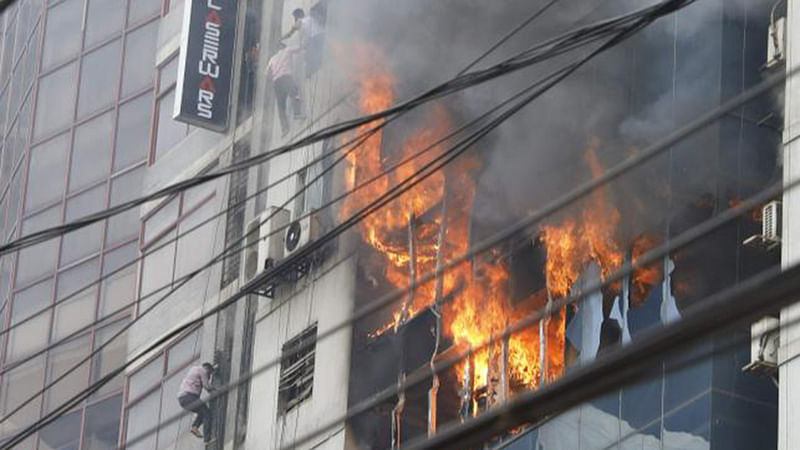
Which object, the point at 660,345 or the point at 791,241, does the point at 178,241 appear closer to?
the point at 791,241

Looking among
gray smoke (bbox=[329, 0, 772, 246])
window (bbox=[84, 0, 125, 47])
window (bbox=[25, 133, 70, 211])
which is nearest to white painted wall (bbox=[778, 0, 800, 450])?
gray smoke (bbox=[329, 0, 772, 246])

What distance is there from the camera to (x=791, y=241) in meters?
18.1

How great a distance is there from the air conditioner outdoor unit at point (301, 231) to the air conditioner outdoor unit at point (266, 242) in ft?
0.64

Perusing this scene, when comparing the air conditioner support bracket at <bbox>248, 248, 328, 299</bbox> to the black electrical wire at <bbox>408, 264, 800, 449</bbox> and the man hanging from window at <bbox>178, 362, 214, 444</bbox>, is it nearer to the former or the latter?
the man hanging from window at <bbox>178, 362, 214, 444</bbox>

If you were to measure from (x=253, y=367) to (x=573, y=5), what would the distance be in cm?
664

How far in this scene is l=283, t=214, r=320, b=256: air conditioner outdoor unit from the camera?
86.3 ft

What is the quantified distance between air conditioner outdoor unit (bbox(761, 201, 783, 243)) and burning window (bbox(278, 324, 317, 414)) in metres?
8.55

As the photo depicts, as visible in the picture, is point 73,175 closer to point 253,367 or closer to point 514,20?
point 253,367

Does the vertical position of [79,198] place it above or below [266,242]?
above

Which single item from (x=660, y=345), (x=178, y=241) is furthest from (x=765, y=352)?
(x=178, y=241)

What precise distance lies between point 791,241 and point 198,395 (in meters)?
11.0

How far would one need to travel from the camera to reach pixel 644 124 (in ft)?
73.0

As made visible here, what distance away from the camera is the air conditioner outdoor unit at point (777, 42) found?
19.1 meters

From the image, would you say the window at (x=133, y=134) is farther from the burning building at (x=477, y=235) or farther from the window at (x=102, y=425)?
the window at (x=102, y=425)
